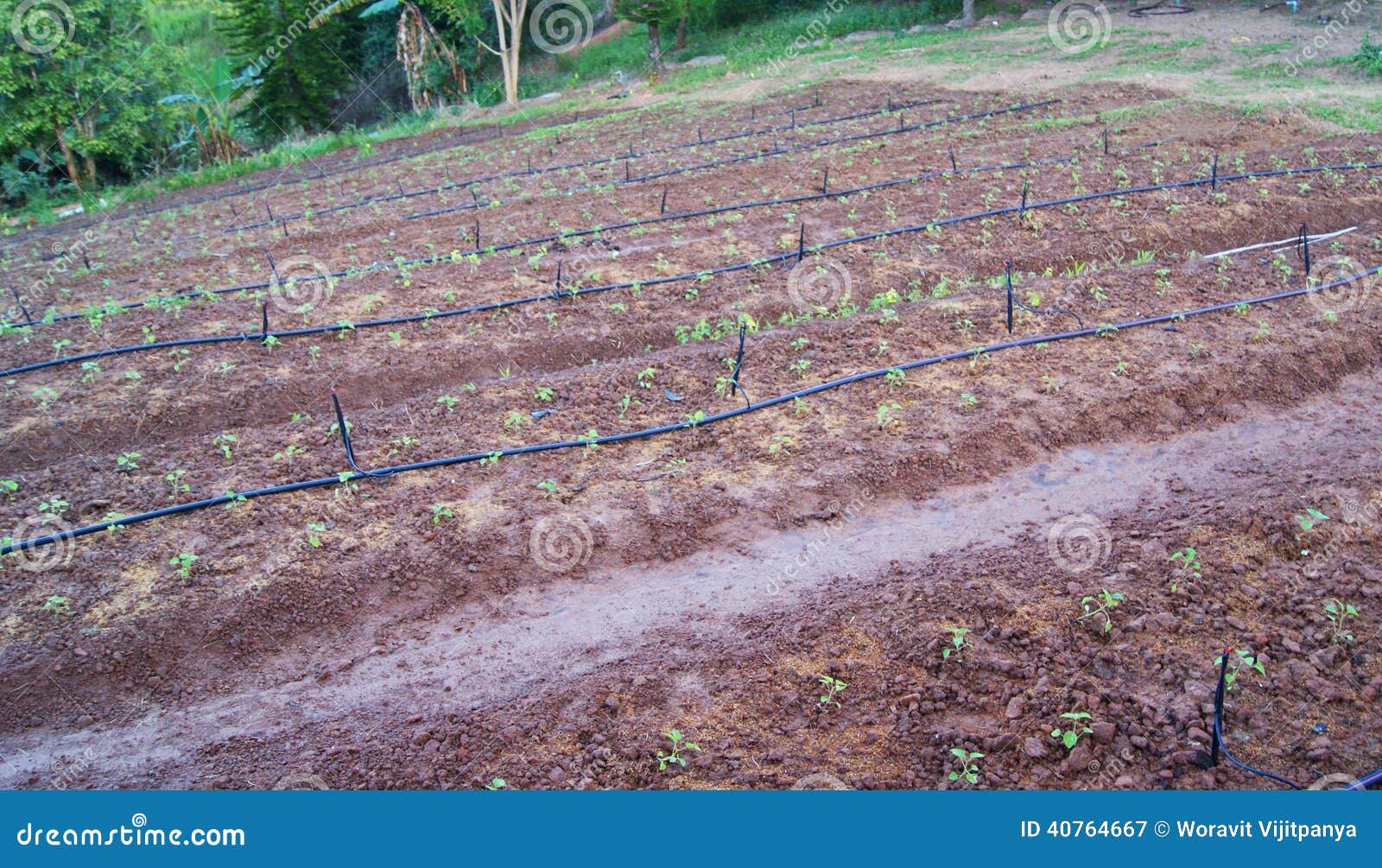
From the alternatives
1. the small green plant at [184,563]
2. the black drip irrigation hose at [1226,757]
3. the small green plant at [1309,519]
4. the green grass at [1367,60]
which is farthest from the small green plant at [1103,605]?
the green grass at [1367,60]

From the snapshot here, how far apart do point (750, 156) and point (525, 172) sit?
10.0 feet

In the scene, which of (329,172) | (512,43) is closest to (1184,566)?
(329,172)

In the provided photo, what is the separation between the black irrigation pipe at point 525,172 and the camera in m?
11.5

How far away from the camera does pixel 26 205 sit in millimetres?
15812

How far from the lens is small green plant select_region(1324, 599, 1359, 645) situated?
3.84 metres

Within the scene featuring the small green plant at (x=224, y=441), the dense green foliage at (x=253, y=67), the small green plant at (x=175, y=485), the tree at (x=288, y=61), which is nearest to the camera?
the small green plant at (x=175, y=485)

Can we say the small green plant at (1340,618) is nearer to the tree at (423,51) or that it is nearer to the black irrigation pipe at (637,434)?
the black irrigation pipe at (637,434)

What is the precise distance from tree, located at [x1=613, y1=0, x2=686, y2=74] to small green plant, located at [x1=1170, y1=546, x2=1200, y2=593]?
59.0ft

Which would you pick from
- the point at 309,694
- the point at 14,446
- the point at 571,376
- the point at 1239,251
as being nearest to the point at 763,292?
the point at 571,376

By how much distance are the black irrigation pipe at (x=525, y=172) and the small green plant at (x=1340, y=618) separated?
9505 millimetres

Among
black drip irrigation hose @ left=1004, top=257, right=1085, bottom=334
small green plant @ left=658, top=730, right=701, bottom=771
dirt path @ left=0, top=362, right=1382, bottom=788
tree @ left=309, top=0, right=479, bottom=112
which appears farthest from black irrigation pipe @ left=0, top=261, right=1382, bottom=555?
tree @ left=309, top=0, right=479, bottom=112

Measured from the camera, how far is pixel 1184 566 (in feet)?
14.2

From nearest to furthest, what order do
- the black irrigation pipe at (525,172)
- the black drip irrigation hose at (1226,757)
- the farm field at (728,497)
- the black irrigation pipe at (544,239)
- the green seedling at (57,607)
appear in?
the black drip irrigation hose at (1226,757)
the farm field at (728,497)
the green seedling at (57,607)
the black irrigation pipe at (544,239)
the black irrigation pipe at (525,172)

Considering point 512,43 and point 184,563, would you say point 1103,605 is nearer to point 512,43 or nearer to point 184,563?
point 184,563
